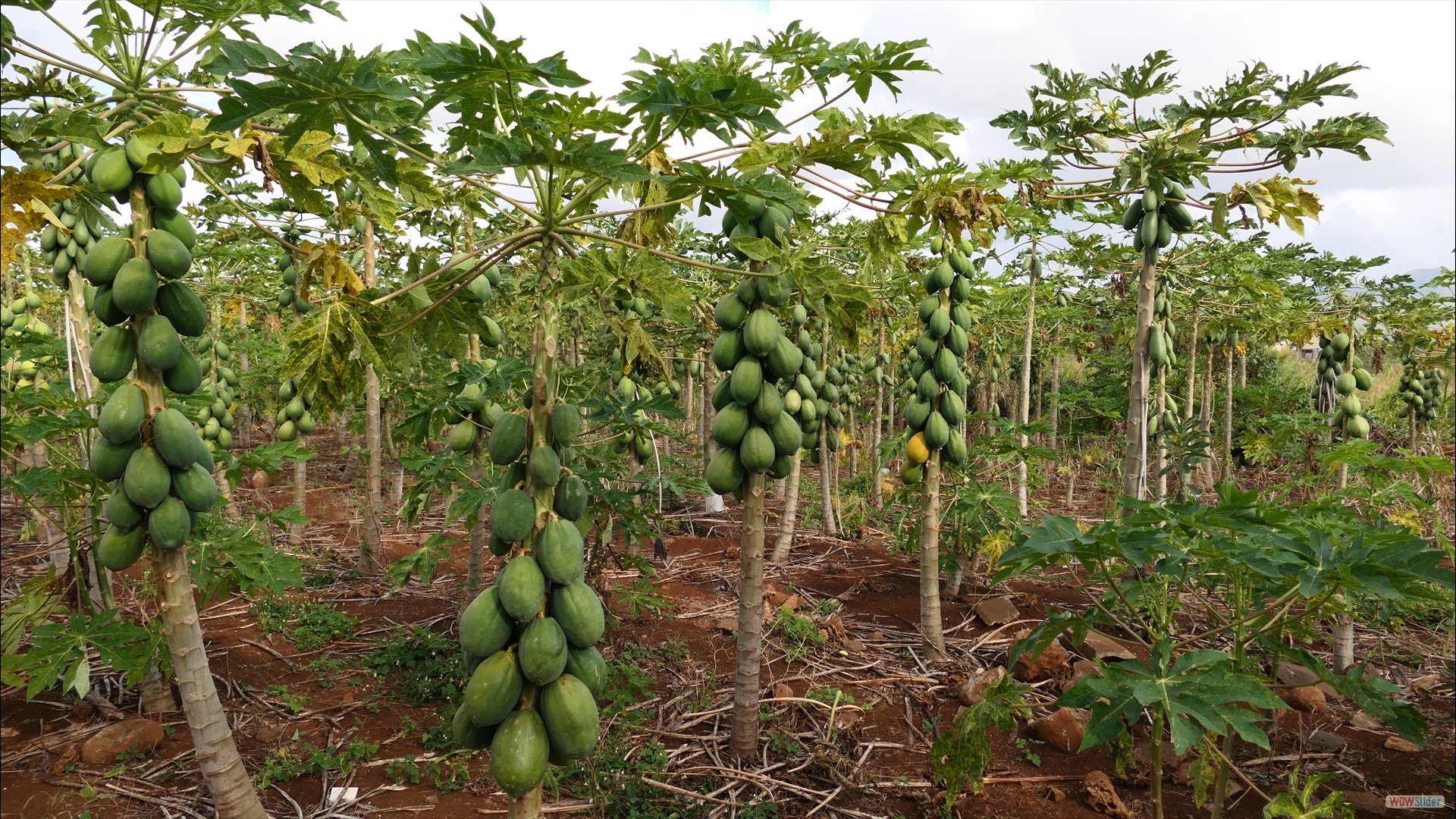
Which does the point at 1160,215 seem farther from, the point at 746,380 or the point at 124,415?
the point at 124,415

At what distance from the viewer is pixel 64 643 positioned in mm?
2965

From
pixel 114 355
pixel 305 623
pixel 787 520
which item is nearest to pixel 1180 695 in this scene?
pixel 114 355

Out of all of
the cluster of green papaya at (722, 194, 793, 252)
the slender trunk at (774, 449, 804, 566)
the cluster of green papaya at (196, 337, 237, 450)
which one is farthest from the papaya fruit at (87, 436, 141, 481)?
the cluster of green papaya at (196, 337, 237, 450)

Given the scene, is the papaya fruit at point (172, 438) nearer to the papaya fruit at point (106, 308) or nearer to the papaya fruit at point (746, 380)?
the papaya fruit at point (106, 308)

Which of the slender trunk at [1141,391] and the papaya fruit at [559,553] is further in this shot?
the slender trunk at [1141,391]

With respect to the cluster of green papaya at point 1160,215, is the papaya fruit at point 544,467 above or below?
→ below

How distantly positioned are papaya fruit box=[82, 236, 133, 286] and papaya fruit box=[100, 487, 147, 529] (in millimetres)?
653

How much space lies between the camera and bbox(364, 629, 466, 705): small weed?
4324 mm

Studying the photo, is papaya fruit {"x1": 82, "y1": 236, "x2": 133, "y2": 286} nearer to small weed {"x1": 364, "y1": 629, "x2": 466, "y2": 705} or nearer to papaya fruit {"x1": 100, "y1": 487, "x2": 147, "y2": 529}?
papaya fruit {"x1": 100, "y1": 487, "x2": 147, "y2": 529}

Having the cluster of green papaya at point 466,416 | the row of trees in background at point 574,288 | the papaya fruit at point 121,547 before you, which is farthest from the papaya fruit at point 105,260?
the cluster of green papaya at point 466,416

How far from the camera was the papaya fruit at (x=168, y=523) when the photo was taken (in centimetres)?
233

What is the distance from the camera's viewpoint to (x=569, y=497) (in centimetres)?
193

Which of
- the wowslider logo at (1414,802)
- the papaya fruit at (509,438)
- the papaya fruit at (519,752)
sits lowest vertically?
the wowslider logo at (1414,802)

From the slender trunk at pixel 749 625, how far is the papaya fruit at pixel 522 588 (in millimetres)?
1630
